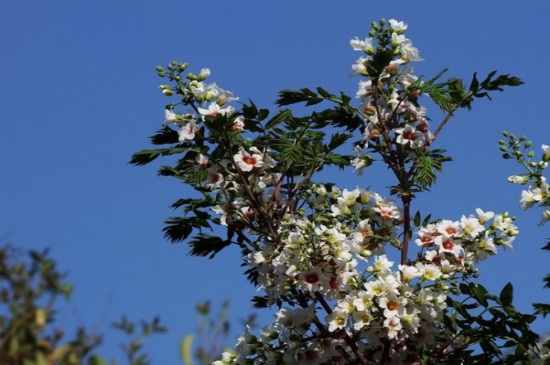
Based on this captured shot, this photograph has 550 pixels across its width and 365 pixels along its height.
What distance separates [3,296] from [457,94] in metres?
4.70

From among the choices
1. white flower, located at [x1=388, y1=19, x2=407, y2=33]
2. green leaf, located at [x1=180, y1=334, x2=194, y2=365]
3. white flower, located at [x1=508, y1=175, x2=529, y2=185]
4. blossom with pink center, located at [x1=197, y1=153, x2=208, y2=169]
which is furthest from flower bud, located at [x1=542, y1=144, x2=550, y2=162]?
green leaf, located at [x1=180, y1=334, x2=194, y2=365]

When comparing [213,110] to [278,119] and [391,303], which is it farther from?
[391,303]

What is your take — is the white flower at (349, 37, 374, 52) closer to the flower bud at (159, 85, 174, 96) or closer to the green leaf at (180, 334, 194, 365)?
the flower bud at (159, 85, 174, 96)

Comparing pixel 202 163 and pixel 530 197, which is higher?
pixel 202 163

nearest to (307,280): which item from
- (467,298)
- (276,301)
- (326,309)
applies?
(326,309)

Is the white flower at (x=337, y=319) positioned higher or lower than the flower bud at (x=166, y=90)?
lower

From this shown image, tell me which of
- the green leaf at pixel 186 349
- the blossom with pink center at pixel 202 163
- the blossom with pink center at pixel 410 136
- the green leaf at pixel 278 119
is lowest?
the green leaf at pixel 186 349

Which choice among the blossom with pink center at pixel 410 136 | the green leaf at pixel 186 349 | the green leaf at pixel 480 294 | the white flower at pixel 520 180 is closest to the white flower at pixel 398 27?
the blossom with pink center at pixel 410 136

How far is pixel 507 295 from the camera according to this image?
583 centimetres

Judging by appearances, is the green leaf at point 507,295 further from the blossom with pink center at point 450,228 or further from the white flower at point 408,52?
the white flower at point 408,52

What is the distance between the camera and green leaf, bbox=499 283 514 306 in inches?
229

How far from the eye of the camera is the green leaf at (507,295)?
5816 millimetres

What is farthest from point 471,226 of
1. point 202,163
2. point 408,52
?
point 202,163

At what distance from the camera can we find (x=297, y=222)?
20.4ft
